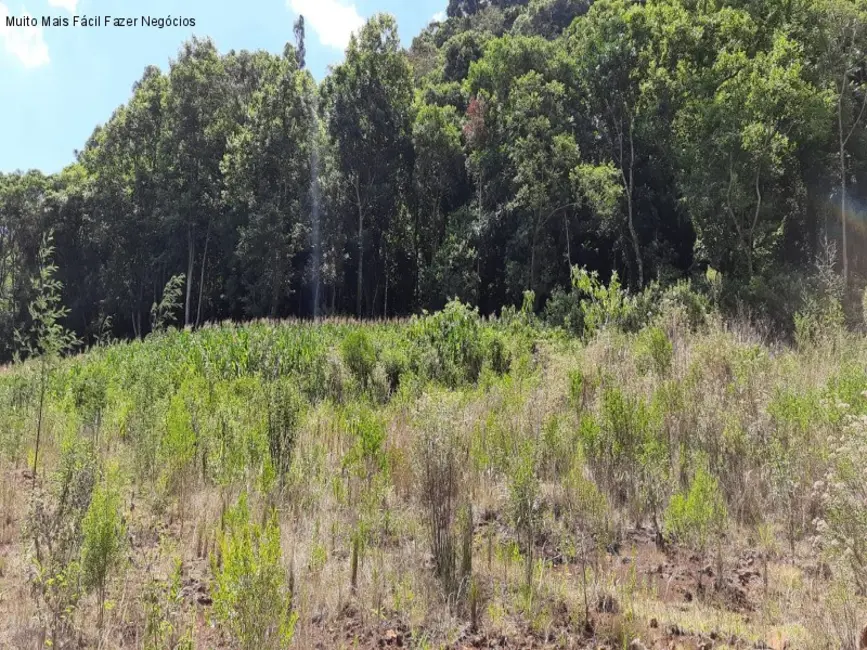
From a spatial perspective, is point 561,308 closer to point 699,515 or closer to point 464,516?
point 699,515

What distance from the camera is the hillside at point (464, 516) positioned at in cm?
255

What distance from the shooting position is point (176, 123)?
2542 centimetres

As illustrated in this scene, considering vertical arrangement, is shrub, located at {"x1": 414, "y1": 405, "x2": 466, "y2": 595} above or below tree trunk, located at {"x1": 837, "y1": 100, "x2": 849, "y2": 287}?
below

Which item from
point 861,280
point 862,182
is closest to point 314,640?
point 861,280

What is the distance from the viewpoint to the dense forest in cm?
1574

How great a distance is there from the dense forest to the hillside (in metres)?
10.3

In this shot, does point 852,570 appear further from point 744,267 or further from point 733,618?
point 744,267

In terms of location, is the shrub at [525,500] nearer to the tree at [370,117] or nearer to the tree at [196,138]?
the tree at [370,117]

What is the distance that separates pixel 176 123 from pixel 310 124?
6.31 m

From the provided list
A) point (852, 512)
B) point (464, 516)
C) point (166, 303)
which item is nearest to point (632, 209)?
point (166, 303)

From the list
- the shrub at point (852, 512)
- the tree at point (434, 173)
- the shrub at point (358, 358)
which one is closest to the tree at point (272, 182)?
the tree at point (434, 173)

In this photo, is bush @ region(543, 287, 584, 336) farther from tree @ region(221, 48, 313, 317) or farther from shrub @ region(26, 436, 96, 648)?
shrub @ region(26, 436, 96, 648)

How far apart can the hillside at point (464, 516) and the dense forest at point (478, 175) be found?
406 inches

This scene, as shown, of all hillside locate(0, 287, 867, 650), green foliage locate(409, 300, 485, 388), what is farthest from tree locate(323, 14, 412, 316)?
hillside locate(0, 287, 867, 650)
